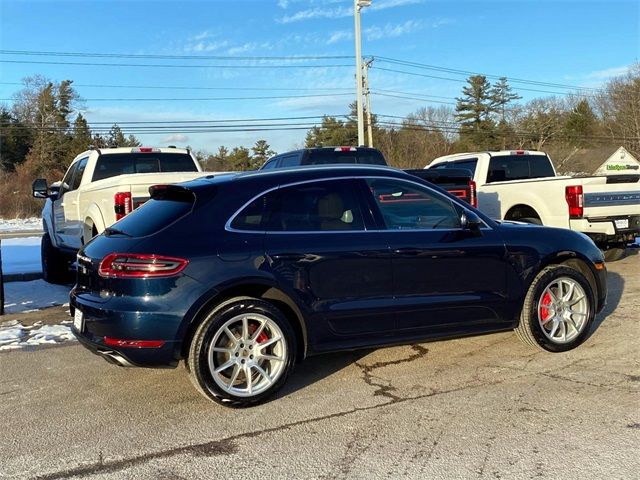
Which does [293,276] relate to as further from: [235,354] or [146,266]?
[146,266]

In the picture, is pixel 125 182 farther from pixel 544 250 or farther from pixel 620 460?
pixel 620 460

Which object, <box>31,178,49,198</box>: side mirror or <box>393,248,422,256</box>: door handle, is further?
<box>31,178,49,198</box>: side mirror

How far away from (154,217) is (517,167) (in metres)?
9.48

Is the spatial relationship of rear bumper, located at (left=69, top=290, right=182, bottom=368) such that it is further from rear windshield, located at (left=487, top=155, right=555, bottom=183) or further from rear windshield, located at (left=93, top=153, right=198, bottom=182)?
rear windshield, located at (left=487, top=155, right=555, bottom=183)

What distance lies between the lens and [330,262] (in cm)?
448

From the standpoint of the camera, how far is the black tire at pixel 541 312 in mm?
5289

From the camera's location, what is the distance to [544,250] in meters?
5.38

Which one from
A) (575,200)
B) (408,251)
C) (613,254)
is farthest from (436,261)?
(613,254)

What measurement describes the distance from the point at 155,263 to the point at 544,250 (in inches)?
134

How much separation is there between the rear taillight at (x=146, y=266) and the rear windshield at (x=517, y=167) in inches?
347

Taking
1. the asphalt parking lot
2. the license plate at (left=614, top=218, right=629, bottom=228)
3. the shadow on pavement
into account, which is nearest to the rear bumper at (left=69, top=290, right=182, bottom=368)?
the asphalt parking lot

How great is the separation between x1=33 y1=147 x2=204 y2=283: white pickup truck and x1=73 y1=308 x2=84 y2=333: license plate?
7.93ft

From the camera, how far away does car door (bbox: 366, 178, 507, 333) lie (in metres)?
4.76

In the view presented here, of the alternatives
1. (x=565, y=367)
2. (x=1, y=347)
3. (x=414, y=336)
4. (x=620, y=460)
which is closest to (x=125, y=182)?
(x=1, y=347)
